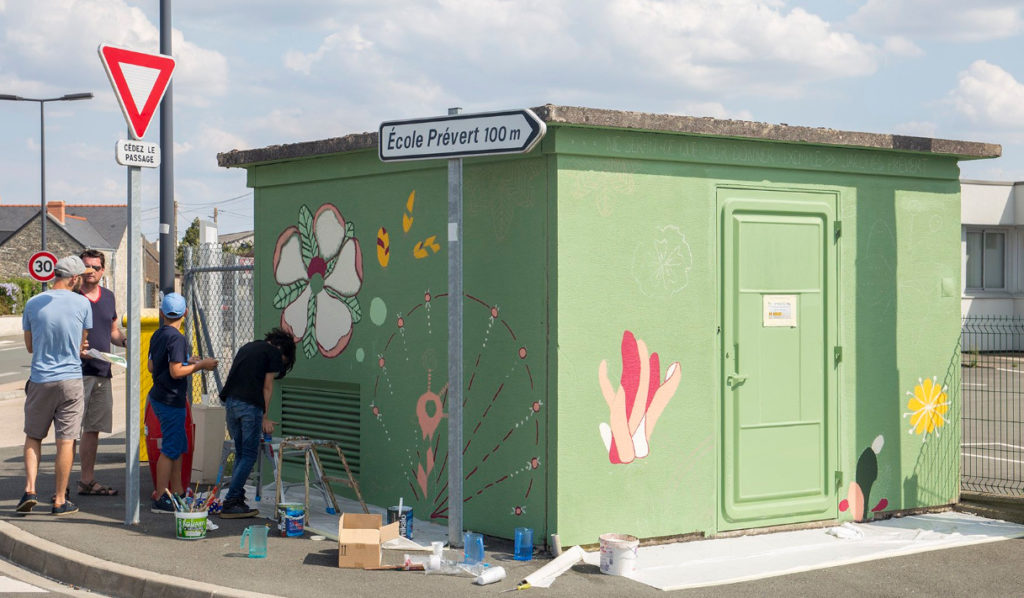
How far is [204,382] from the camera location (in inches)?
429

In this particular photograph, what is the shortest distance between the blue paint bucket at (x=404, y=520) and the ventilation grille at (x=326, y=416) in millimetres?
1193

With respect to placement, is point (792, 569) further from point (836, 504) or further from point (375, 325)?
point (375, 325)

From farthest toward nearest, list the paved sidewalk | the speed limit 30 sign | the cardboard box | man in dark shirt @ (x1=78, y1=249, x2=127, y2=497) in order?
the speed limit 30 sign → man in dark shirt @ (x1=78, y1=249, x2=127, y2=497) → the cardboard box → the paved sidewalk

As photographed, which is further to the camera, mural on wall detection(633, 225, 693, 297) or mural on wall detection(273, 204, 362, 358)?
mural on wall detection(273, 204, 362, 358)

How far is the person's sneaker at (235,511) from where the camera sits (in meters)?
7.95

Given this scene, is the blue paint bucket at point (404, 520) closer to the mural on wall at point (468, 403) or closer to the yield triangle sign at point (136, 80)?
the mural on wall at point (468, 403)

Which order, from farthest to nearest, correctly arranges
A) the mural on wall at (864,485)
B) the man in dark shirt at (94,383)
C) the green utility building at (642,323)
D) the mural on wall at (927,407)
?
the man in dark shirt at (94,383)
the mural on wall at (927,407)
the mural on wall at (864,485)
the green utility building at (642,323)

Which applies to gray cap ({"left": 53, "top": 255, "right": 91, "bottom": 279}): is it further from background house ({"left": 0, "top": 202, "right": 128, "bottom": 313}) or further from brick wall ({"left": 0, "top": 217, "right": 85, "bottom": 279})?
brick wall ({"left": 0, "top": 217, "right": 85, "bottom": 279})

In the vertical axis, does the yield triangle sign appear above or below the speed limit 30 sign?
above

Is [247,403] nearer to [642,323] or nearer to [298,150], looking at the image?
[298,150]

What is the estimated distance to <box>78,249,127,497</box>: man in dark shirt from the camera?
8.89 m

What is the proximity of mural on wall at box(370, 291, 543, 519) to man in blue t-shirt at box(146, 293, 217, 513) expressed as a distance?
4.73ft

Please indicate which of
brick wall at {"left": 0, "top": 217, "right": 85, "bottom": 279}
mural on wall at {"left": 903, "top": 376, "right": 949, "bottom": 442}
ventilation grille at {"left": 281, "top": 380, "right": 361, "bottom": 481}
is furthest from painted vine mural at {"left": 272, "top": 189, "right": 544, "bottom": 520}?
brick wall at {"left": 0, "top": 217, "right": 85, "bottom": 279}

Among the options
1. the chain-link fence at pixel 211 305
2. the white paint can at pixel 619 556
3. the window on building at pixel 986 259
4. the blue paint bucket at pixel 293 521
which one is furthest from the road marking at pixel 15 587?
the window on building at pixel 986 259
